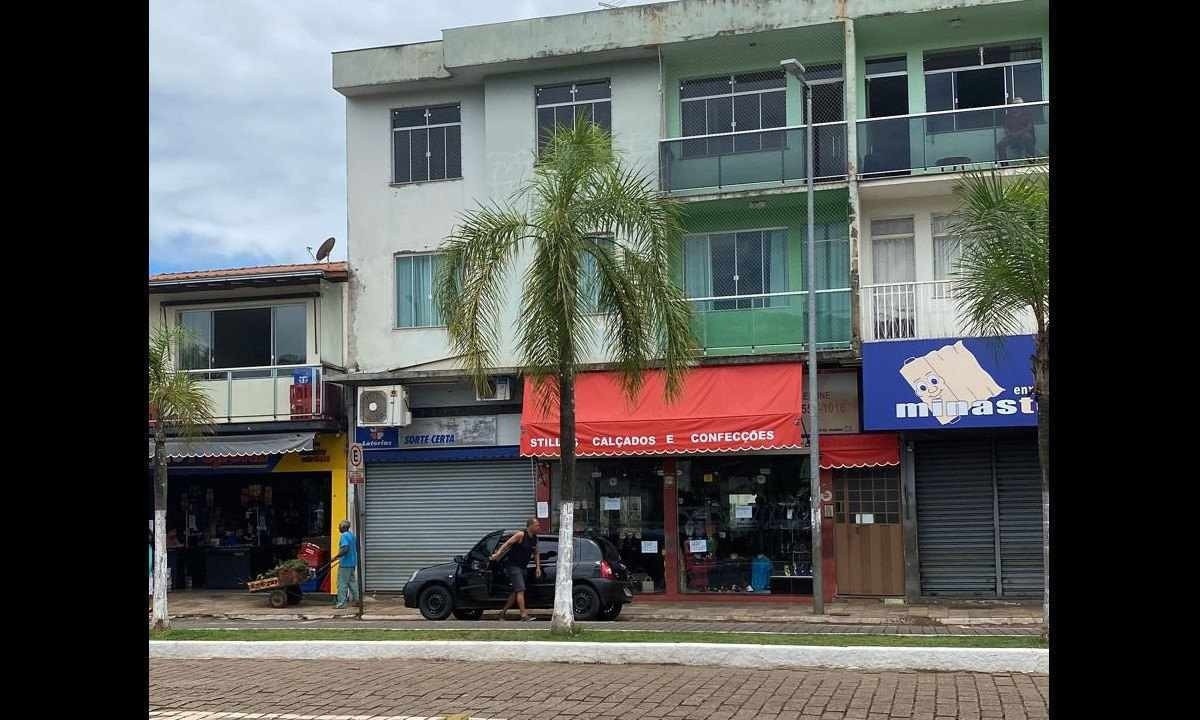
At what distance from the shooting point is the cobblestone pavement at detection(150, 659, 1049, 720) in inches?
399

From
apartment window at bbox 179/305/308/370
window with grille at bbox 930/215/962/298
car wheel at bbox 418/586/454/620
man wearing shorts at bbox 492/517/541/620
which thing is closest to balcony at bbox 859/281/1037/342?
window with grille at bbox 930/215/962/298

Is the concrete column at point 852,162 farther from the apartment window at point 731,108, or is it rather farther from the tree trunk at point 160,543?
the tree trunk at point 160,543

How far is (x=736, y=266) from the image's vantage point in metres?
22.7

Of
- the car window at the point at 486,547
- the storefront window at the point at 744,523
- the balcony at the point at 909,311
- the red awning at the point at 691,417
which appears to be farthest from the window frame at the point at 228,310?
the balcony at the point at 909,311

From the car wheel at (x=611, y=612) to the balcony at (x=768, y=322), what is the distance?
5.26m

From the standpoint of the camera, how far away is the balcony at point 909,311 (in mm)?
21031

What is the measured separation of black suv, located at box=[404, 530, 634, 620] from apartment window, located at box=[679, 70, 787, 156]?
7.89 metres

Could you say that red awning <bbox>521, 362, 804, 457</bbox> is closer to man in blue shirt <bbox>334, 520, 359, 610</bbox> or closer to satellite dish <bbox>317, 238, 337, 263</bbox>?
man in blue shirt <bbox>334, 520, 359, 610</bbox>

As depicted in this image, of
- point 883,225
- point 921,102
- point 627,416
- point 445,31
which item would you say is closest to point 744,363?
point 627,416

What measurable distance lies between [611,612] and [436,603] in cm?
280

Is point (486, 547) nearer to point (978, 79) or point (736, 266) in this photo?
point (736, 266)

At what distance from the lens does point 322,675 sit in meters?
13.0
